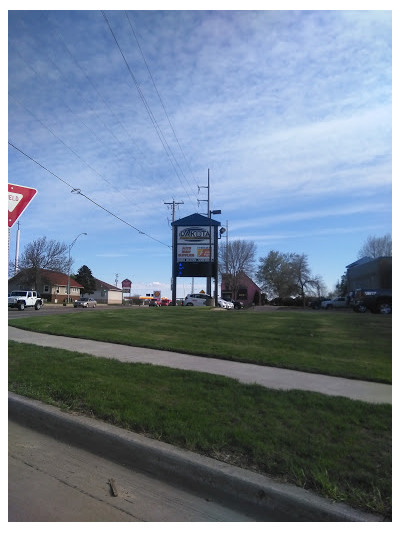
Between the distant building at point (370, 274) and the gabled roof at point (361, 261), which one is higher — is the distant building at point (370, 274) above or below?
below

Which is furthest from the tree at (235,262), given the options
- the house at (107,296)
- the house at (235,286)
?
the house at (107,296)

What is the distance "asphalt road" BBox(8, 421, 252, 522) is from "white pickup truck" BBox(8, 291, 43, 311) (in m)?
30.8

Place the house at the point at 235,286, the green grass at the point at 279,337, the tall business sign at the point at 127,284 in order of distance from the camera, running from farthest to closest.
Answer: the house at the point at 235,286
the tall business sign at the point at 127,284
the green grass at the point at 279,337

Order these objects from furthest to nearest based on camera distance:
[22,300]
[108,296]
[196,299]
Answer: [108,296] → [196,299] → [22,300]

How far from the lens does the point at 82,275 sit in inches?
3145

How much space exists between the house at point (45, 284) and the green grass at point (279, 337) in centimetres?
4623

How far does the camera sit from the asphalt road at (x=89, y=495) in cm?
283

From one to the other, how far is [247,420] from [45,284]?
59.9 m

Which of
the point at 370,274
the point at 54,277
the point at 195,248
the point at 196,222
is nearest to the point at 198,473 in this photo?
the point at 370,274

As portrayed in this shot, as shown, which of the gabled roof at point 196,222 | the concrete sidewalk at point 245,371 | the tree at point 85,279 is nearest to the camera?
the concrete sidewalk at point 245,371

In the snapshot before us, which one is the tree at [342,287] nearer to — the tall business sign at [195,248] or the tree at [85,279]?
the tall business sign at [195,248]

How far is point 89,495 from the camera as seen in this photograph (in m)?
3.10

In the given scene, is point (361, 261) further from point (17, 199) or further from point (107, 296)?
point (107, 296)

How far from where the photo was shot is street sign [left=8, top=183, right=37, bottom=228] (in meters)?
4.15
